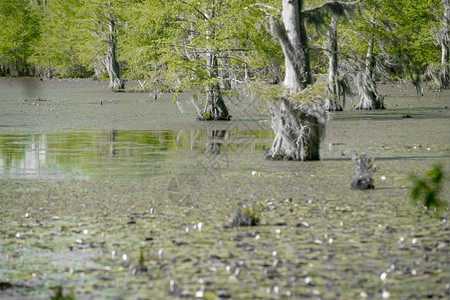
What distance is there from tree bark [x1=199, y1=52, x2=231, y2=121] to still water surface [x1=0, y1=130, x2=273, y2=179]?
3.01 m

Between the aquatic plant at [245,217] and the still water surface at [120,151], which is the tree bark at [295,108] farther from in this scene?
the aquatic plant at [245,217]

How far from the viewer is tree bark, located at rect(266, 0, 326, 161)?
51.5 ft

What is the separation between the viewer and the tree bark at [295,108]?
618 inches

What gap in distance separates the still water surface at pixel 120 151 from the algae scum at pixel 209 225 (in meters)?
0.06

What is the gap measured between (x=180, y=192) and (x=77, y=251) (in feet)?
13.8

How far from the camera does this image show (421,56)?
38.5 metres

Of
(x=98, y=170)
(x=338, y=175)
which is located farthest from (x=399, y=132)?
(x=98, y=170)

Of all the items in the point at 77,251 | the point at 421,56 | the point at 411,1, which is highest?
the point at 411,1

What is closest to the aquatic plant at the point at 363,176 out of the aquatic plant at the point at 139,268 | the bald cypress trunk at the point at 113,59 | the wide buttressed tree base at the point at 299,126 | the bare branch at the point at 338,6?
the wide buttressed tree base at the point at 299,126

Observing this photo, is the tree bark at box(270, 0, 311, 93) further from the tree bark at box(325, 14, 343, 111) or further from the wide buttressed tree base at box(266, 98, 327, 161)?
the tree bark at box(325, 14, 343, 111)

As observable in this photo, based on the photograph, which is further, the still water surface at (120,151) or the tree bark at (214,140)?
the tree bark at (214,140)

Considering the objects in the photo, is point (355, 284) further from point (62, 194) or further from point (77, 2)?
point (77, 2)

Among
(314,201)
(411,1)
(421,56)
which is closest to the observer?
(314,201)

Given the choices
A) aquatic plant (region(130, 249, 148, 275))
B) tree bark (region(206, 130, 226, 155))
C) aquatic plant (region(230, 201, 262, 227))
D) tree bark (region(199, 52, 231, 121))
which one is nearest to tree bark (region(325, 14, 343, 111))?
tree bark (region(199, 52, 231, 121))
